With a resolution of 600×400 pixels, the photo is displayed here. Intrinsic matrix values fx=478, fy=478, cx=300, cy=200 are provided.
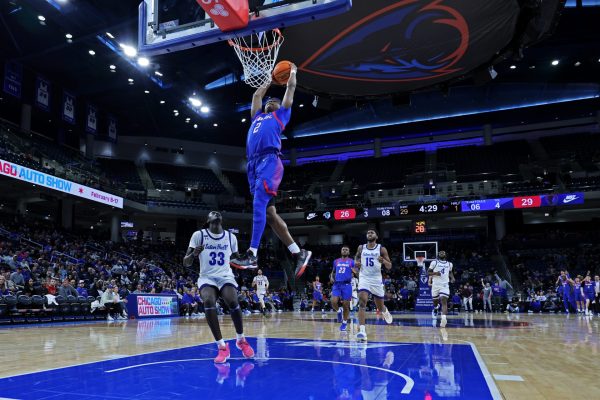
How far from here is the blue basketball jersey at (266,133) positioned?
489cm

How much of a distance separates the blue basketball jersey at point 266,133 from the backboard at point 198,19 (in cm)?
124

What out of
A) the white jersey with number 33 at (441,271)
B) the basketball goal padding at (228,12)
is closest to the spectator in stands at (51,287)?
the white jersey with number 33 at (441,271)

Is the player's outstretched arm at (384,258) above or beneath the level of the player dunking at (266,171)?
beneath

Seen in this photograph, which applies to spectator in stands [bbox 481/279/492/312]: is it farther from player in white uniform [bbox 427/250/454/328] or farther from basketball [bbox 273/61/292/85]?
basketball [bbox 273/61/292/85]

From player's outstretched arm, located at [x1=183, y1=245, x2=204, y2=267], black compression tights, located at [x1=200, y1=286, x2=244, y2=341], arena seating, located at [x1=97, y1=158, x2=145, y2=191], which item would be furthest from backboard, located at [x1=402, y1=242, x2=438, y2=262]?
player's outstretched arm, located at [x1=183, y1=245, x2=204, y2=267]

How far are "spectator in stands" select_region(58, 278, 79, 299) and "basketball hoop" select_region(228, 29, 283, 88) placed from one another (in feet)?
37.6

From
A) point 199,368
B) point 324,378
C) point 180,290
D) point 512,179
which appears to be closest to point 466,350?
point 324,378

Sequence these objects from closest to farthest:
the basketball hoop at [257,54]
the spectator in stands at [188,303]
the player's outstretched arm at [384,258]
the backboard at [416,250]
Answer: the basketball hoop at [257,54]
the player's outstretched arm at [384,258]
the spectator in stands at [188,303]
the backboard at [416,250]

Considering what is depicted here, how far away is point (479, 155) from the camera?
1369 inches

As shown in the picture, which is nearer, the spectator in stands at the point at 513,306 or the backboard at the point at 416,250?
the spectator in stands at the point at 513,306

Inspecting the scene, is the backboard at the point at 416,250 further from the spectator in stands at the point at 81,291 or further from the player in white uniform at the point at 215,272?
the player in white uniform at the point at 215,272

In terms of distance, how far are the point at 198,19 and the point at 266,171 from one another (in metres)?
2.48

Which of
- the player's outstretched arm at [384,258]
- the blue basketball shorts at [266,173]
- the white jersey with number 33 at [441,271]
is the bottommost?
the white jersey with number 33 at [441,271]

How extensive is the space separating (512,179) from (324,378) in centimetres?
3130
